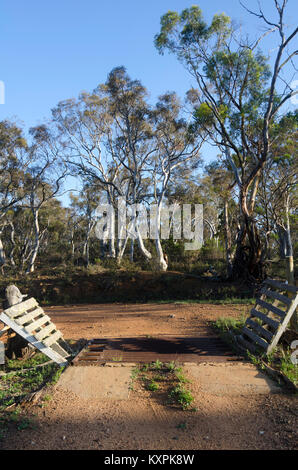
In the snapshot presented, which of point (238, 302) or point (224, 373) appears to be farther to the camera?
point (238, 302)

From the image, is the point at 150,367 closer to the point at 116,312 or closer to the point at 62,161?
the point at 116,312

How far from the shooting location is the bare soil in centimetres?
325

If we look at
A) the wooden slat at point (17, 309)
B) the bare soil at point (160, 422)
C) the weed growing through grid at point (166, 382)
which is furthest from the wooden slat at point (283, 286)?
the wooden slat at point (17, 309)

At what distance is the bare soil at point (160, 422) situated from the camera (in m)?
3.25

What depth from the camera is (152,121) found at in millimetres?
21125

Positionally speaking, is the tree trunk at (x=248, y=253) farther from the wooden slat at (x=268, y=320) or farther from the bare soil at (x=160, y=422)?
the bare soil at (x=160, y=422)

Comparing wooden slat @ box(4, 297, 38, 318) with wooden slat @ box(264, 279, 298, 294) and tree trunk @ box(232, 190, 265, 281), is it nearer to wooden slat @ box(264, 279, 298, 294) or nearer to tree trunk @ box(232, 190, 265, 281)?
wooden slat @ box(264, 279, 298, 294)

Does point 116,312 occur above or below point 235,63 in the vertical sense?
below

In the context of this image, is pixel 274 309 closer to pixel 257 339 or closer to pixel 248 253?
pixel 257 339

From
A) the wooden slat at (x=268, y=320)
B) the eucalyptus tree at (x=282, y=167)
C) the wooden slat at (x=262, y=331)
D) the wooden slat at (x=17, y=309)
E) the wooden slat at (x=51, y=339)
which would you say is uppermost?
the eucalyptus tree at (x=282, y=167)

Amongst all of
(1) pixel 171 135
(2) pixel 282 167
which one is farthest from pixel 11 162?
(2) pixel 282 167

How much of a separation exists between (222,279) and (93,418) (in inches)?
463

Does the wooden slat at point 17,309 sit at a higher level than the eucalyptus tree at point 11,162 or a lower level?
lower
